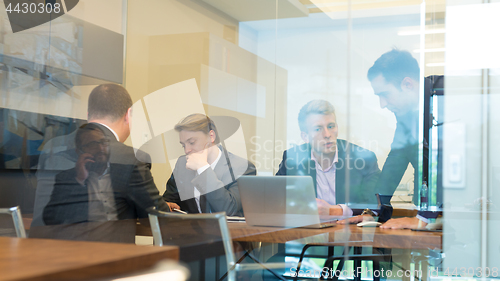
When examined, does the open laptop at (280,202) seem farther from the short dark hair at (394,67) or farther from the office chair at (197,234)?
the short dark hair at (394,67)

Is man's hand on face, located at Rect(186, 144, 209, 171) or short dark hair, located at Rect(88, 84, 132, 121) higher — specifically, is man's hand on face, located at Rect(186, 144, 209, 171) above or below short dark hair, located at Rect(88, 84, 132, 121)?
below

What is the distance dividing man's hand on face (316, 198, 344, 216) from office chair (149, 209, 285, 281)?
1.44 ft

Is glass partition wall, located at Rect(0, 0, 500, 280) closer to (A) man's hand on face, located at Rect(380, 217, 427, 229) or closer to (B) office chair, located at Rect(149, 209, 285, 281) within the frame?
(A) man's hand on face, located at Rect(380, 217, 427, 229)

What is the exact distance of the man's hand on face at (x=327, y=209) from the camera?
2365mm

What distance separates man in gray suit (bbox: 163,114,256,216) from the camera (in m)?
2.70

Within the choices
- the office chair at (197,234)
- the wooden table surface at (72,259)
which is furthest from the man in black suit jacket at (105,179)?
the wooden table surface at (72,259)

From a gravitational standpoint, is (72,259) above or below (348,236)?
above

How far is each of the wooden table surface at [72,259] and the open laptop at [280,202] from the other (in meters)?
1.40

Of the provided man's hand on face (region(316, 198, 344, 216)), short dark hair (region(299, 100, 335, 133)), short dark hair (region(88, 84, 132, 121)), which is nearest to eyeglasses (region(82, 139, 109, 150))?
short dark hair (region(88, 84, 132, 121))

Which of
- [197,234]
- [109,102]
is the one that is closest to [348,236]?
[197,234]

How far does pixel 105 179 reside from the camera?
2613mm

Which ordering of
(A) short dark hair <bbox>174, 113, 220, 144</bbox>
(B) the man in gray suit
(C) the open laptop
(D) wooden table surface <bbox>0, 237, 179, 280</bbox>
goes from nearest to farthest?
(D) wooden table surface <bbox>0, 237, 179, 280</bbox> → (C) the open laptop → (B) the man in gray suit → (A) short dark hair <bbox>174, 113, 220, 144</bbox>

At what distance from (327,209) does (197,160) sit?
1.04 metres

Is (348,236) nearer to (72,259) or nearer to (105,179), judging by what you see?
(105,179)
